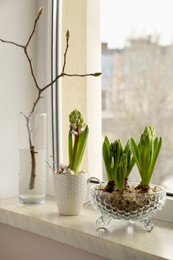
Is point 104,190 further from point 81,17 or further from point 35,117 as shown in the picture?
point 81,17

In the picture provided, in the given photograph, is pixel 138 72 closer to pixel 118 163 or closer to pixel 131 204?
pixel 118 163

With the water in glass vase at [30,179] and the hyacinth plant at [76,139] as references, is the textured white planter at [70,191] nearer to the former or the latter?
the hyacinth plant at [76,139]

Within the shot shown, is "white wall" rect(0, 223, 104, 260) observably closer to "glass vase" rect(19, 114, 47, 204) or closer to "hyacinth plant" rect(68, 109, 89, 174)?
"glass vase" rect(19, 114, 47, 204)

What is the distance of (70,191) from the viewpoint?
4.66ft

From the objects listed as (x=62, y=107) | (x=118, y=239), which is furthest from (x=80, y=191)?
(x=62, y=107)

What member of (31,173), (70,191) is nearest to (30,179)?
(31,173)

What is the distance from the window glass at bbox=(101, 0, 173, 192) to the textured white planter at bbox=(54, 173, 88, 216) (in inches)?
6.8

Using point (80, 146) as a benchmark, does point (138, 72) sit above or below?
above

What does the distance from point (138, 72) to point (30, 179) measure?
1.55 ft

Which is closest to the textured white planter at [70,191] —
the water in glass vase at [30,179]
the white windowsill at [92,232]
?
the white windowsill at [92,232]

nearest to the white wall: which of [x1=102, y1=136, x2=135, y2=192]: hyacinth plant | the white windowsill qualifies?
Answer: the white windowsill

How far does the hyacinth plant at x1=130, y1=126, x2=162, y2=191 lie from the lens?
1262mm

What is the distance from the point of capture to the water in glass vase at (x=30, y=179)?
5.12 feet

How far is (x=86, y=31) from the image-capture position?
1.66 meters
